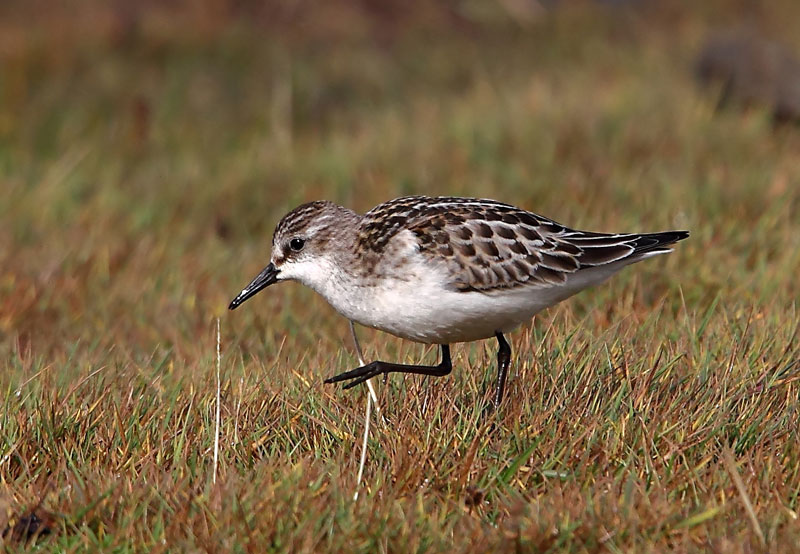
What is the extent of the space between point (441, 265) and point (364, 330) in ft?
6.22

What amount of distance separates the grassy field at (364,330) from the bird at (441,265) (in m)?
0.27

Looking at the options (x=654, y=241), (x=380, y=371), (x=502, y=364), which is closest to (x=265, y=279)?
(x=380, y=371)

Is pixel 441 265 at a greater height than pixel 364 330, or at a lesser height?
greater

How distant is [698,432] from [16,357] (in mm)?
3357

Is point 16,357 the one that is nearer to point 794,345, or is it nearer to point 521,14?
point 794,345

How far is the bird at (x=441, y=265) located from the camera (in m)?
5.02

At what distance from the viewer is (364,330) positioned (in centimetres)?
693

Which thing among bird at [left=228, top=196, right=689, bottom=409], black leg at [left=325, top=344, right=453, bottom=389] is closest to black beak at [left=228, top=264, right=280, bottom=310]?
bird at [left=228, top=196, right=689, bottom=409]

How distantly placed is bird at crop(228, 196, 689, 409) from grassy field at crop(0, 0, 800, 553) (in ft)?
0.87

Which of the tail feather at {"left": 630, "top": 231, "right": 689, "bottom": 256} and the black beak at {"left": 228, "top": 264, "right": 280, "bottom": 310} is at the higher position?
the tail feather at {"left": 630, "top": 231, "right": 689, "bottom": 256}

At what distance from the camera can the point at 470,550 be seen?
4.02 m

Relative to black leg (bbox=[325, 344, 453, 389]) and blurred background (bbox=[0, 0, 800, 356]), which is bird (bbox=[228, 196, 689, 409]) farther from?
blurred background (bbox=[0, 0, 800, 356])

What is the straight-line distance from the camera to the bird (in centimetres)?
502

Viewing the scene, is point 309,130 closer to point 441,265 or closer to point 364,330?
point 364,330
